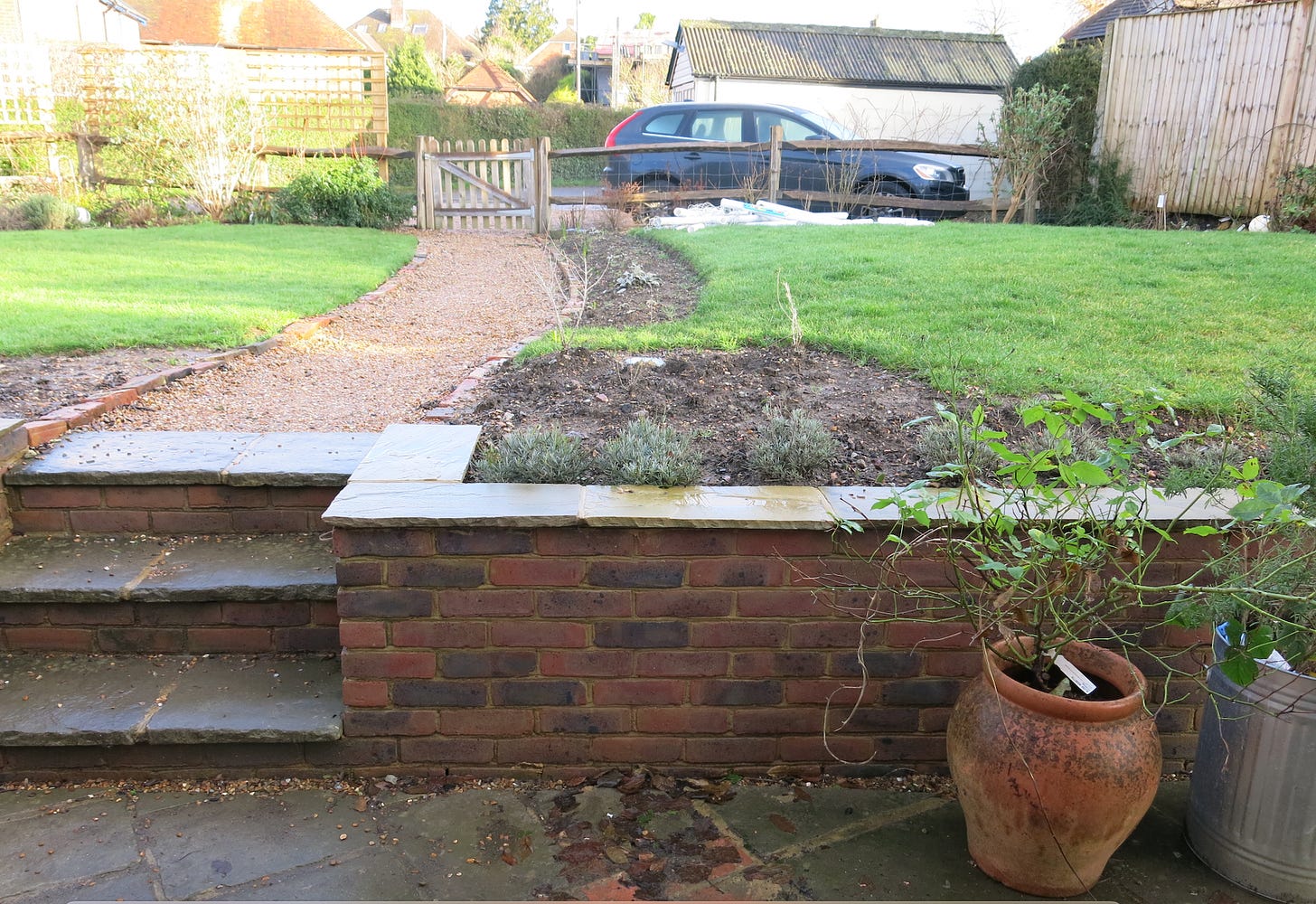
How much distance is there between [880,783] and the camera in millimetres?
2668

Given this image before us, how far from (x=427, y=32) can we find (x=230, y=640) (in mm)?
72441

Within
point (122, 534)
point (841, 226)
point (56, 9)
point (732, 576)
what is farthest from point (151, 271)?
point (56, 9)

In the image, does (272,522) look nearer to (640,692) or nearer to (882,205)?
(640,692)

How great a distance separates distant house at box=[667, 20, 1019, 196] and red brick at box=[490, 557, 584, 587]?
25.0m

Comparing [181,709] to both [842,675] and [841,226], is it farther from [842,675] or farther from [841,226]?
[841,226]

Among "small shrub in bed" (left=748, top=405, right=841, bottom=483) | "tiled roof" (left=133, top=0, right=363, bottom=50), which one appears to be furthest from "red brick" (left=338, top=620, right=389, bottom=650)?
"tiled roof" (left=133, top=0, right=363, bottom=50)

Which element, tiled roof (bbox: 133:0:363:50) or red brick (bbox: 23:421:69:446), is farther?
tiled roof (bbox: 133:0:363:50)

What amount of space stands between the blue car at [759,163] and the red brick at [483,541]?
10.4 m

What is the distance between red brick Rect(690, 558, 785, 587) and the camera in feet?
8.25

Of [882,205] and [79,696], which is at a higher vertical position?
[882,205]

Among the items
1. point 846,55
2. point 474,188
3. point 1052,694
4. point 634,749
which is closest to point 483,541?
point 634,749

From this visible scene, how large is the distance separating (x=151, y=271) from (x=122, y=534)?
5.41 metres

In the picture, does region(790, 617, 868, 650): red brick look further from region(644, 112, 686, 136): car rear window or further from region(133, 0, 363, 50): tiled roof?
region(133, 0, 363, 50): tiled roof

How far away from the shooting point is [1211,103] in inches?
388
